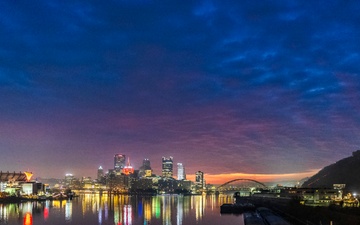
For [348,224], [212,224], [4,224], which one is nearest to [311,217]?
[348,224]

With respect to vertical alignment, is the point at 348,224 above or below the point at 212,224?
above

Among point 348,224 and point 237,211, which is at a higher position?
point 348,224

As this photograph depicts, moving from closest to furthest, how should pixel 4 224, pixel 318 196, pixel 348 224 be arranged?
pixel 348 224 → pixel 4 224 → pixel 318 196

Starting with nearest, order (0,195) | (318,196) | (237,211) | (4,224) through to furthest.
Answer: (4,224)
(237,211)
(318,196)
(0,195)

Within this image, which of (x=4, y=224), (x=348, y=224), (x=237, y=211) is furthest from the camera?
(x=237, y=211)

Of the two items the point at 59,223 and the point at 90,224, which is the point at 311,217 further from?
the point at 59,223

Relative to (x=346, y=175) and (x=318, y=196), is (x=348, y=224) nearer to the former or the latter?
(x=318, y=196)

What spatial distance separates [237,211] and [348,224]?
241ft

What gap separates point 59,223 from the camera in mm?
77188

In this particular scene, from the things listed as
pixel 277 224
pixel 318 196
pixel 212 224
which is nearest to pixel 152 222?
pixel 212 224

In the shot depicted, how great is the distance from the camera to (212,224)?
79.2 metres

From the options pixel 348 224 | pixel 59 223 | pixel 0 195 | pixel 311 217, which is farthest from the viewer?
pixel 0 195

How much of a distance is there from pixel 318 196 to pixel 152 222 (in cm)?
7443

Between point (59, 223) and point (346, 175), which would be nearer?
point (59, 223)
